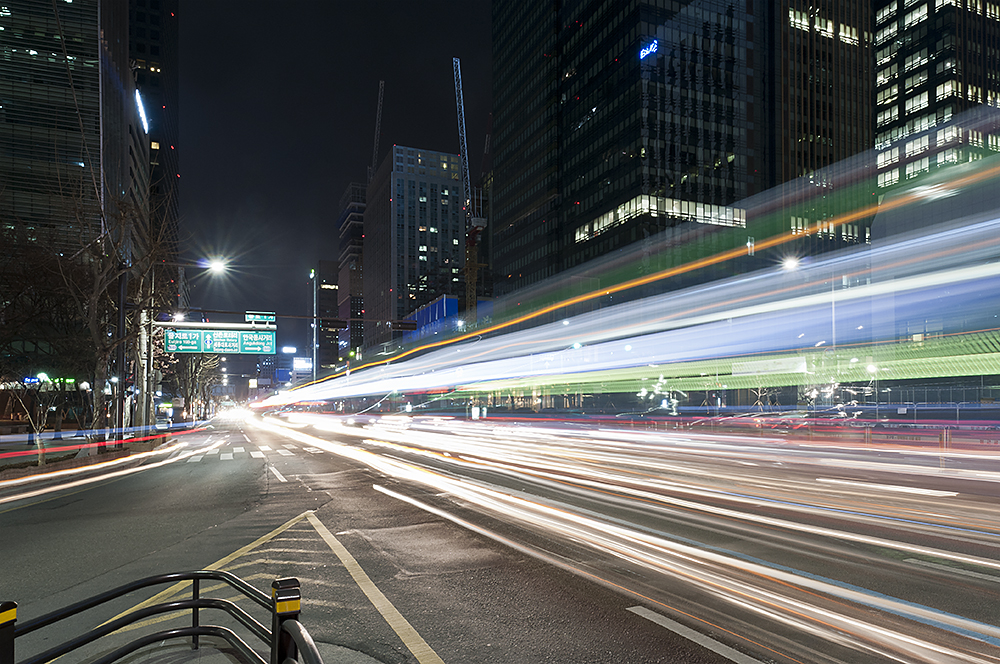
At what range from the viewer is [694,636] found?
18.2ft

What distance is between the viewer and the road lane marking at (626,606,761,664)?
16.6ft

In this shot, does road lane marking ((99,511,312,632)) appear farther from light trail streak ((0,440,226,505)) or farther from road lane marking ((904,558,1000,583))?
road lane marking ((904,558,1000,583))

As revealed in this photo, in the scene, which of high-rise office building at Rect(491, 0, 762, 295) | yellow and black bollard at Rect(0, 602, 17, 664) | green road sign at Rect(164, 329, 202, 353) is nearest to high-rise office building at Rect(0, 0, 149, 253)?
green road sign at Rect(164, 329, 202, 353)

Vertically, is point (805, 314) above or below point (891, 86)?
below

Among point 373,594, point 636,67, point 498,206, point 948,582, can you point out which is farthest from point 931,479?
point 498,206

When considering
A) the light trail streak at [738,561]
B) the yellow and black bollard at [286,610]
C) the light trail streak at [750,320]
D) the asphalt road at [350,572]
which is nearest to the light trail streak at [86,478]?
the asphalt road at [350,572]

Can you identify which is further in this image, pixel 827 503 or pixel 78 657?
pixel 827 503

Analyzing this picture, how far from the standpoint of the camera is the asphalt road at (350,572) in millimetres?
5531

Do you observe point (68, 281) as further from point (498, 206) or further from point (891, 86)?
point (891, 86)

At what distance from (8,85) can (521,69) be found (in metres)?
98.3

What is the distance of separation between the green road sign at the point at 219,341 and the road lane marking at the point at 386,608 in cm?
2875

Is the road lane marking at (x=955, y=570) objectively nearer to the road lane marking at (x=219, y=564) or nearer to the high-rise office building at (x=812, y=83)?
the road lane marking at (x=219, y=564)

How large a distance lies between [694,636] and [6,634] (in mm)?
5184

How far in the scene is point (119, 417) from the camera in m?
27.0
